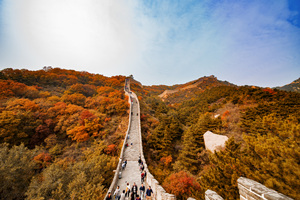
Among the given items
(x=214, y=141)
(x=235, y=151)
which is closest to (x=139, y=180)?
(x=235, y=151)

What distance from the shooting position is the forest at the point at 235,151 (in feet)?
12.4

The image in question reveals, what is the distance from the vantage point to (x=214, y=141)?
13156 mm

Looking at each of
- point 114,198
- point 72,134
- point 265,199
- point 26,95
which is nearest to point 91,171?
point 114,198

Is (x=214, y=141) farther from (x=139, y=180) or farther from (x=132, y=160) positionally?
(x=132, y=160)

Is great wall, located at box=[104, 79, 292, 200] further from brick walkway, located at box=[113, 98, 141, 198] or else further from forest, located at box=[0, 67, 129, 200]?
forest, located at box=[0, 67, 129, 200]

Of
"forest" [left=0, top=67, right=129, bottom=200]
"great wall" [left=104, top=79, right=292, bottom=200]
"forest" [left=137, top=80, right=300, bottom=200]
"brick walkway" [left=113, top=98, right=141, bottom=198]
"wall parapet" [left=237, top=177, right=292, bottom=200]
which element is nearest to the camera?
"wall parapet" [left=237, top=177, right=292, bottom=200]

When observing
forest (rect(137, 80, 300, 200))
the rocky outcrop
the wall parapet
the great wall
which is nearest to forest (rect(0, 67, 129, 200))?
the great wall

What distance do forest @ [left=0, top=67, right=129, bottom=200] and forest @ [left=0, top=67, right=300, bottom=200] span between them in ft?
0.20

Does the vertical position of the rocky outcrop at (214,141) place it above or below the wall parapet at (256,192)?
below

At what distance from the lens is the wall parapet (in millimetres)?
1907

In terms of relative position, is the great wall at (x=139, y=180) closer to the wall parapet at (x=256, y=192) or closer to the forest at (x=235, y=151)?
the wall parapet at (x=256, y=192)

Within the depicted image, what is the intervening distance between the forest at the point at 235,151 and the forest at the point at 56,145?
5119mm

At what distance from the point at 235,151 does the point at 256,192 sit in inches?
239

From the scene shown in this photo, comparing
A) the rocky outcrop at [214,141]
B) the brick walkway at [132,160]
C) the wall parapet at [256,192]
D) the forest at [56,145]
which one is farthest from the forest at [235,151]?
the forest at [56,145]
